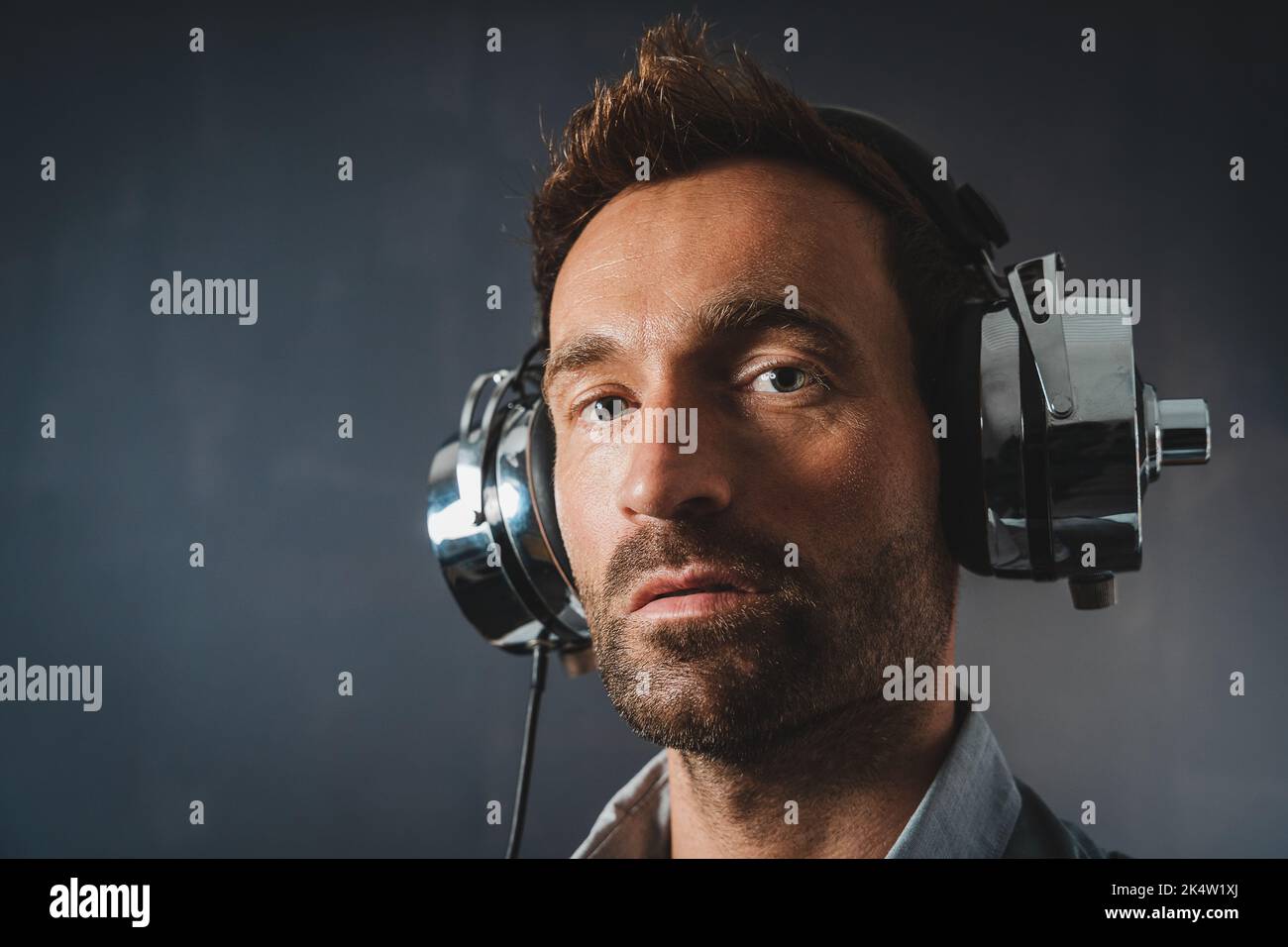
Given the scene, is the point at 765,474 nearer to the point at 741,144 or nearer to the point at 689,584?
the point at 689,584

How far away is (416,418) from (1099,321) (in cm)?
117

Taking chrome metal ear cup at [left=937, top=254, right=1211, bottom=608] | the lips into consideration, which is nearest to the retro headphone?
chrome metal ear cup at [left=937, top=254, right=1211, bottom=608]

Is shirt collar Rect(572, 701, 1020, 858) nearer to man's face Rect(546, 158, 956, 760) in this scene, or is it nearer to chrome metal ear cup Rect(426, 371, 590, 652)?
man's face Rect(546, 158, 956, 760)

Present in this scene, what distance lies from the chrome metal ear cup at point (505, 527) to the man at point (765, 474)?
68mm

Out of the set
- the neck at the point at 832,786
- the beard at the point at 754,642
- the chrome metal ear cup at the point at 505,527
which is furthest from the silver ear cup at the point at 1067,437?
the chrome metal ear cup at the point at 505,527

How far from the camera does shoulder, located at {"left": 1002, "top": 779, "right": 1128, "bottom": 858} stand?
1.01 m

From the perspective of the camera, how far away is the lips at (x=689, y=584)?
851 millimetres

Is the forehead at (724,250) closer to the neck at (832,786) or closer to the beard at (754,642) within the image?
the beard at (754,642)

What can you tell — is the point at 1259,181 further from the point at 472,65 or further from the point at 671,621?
the point at 472,65

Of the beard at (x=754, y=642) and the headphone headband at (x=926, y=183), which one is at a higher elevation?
the headphone headband at (x=926, y=183)
